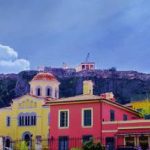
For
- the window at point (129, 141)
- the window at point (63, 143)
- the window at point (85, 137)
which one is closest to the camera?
the window at point (129, 141)

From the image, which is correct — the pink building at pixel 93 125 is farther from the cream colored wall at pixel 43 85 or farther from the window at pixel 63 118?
the cream colored wall at pixel 43 85

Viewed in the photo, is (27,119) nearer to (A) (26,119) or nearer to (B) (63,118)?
(A) (26,119)

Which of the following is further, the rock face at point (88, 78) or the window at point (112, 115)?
the rock face at point (88, 78)

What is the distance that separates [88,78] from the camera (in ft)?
385

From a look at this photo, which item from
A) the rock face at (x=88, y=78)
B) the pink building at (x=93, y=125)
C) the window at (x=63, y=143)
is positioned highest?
the rock face at (x=88, y=78)

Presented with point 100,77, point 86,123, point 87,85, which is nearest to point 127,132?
point 86,123

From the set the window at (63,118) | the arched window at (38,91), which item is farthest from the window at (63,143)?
the arched window at (38,91)

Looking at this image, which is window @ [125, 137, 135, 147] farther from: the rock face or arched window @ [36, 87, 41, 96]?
the rock face

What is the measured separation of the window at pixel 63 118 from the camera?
52125mm

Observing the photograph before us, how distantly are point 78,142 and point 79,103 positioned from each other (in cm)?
398

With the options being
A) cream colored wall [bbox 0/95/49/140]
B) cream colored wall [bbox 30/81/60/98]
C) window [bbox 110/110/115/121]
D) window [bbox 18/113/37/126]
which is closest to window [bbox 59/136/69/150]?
window [bbox 110/110/115/121]

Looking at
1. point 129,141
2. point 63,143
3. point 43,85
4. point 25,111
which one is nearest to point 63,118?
point 63,143

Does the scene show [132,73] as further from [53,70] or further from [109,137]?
[109,137]

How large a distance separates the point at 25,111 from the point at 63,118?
1879cm
